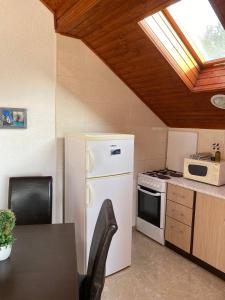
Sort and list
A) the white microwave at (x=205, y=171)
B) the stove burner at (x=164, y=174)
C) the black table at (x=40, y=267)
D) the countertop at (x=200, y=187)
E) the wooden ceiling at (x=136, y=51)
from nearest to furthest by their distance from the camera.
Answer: the black table at (x=40, y=267)
the wooden ceiling at (x=136, y=51)
the countertop at (x=200, y=187)
the white microwave at (x=205, y=171)
the stove burner at (x=164, y=174)

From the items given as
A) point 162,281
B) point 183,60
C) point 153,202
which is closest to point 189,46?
point 183,60

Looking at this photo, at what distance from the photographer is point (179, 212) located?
2814 millimetres

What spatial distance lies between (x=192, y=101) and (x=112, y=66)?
1.04 meters

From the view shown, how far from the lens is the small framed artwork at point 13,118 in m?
2.37

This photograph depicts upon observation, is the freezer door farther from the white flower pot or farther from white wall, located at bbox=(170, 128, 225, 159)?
white wall, located at bbox=(170, 128, 225, 159)

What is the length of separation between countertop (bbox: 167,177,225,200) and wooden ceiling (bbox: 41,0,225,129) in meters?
0.77

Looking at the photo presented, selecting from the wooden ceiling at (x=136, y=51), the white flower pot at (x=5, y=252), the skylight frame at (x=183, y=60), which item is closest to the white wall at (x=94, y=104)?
the wooden ceiling at (x=136, y=51)

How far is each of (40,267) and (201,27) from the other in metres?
2.34

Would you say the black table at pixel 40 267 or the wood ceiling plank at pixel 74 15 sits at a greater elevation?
the wood ceiling plank at pixel 74 15

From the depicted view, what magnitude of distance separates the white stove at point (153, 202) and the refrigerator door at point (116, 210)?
60 centimetres

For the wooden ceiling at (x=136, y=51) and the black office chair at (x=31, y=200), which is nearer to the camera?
the wooden ceiling at (x=136, y=51)

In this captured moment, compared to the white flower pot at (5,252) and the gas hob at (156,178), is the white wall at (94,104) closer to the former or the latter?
the gas hob at (156,178)

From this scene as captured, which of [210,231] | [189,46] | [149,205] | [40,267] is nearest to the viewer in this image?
[40,267]

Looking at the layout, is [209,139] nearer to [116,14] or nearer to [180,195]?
[180,195]
